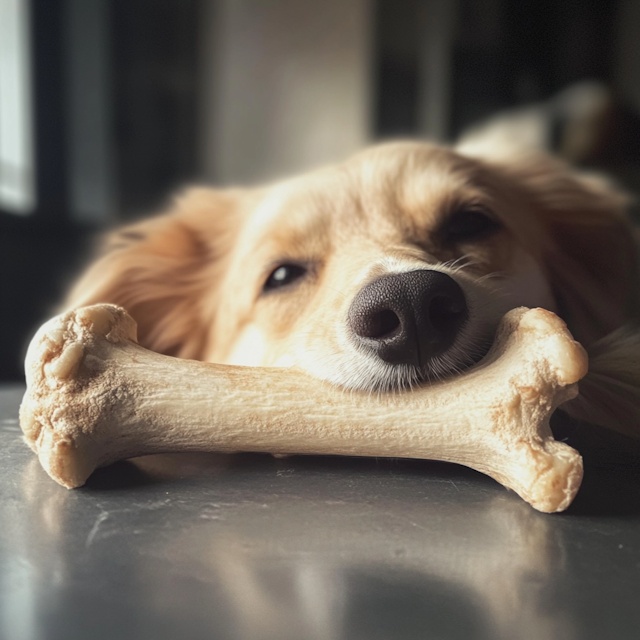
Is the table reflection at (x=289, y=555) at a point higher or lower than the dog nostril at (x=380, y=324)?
lower

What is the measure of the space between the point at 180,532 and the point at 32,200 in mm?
2675

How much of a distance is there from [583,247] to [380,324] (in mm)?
854

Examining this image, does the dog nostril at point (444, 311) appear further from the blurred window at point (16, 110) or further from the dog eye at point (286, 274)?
the blurred window at point (16, 110)

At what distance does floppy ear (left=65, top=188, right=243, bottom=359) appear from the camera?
4.67ft

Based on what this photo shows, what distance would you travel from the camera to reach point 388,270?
825 mm

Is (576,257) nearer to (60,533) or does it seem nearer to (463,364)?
(463,364)

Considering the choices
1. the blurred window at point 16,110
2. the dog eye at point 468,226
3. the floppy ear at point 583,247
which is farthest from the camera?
the blurred window at point 16,110

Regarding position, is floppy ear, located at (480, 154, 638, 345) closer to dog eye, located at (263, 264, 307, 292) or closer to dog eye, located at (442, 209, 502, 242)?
dog eye, located at (442, 209, 502, 242)

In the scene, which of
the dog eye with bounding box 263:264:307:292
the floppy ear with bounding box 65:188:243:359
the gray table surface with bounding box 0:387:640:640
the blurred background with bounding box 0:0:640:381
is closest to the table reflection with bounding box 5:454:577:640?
the gray table surface with bounding box 0:387:640:640

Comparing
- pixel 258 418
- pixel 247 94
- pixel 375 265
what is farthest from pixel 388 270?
pixel 247 94

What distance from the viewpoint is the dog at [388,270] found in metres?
0.77

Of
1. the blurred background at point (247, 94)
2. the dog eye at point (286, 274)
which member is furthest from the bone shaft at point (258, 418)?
the blurred background at point (247, 94)

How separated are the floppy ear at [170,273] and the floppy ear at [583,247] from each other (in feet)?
2.26

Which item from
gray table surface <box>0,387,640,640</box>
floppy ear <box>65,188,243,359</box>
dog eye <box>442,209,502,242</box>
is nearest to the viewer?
gray table surface <box>0,387,640,640</box>
